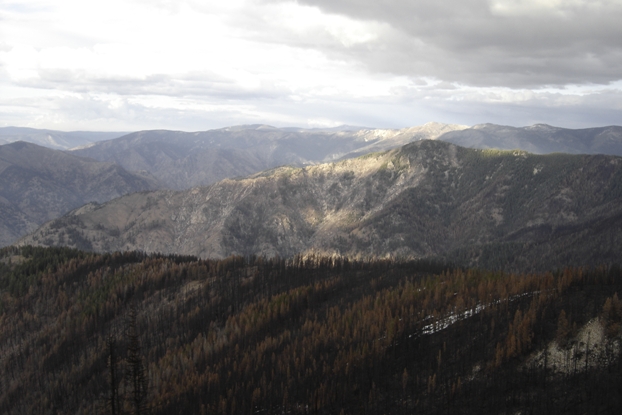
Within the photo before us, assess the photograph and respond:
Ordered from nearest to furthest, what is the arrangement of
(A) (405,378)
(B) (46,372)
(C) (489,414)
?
1. (C) (489,414)
2. (A) (405,378)
3. (B) (46,372)

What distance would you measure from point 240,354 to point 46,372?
88.6m

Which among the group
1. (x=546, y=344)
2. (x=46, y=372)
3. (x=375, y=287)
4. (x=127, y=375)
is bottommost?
(x=46, y=372)

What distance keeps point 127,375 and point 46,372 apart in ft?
519

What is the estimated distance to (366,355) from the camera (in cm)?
11756

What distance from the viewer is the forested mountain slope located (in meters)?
81.4

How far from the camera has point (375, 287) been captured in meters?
186

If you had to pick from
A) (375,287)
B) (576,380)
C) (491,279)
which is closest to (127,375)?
(576,380)

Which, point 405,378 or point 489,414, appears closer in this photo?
point 489,414

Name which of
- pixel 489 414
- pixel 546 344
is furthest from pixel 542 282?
pixel 489 414

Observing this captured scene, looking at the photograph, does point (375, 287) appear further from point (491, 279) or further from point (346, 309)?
point (491, 279)

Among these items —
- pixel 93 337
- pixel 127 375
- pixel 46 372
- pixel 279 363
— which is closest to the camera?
pixel 127 375

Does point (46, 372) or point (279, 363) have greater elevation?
point (279, 363)

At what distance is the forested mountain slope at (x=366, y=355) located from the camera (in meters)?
81.4

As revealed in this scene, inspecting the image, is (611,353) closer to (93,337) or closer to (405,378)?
(405,378)
